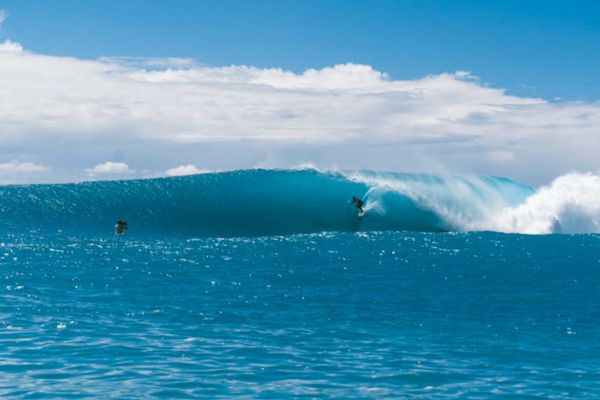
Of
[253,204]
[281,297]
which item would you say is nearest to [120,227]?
[253,204]

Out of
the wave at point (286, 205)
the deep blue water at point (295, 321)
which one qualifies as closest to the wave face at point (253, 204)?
the wave at point (286, 205)

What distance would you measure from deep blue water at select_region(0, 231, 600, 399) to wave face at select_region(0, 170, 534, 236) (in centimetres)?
692

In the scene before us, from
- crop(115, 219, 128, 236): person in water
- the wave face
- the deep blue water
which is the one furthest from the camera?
the wave face

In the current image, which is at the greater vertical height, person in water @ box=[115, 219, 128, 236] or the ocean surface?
person in water @ box=[115, 219, 128, 236]

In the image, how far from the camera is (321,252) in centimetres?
2558

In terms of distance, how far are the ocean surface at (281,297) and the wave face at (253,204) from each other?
0.14m

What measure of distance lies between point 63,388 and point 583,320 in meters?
11.9

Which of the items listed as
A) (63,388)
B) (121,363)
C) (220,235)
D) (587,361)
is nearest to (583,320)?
(587,361)

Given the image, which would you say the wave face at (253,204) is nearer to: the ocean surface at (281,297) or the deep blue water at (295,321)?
the ocean surface at (281,297)

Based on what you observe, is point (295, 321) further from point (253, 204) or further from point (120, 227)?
point (253, 204)

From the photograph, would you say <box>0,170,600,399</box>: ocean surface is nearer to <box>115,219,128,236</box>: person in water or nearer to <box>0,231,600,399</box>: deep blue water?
<box>0,231,600,399</box>: deep blue water

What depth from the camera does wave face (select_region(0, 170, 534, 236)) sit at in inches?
1335

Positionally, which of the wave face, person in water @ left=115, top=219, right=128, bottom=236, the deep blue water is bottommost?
the deep blue water

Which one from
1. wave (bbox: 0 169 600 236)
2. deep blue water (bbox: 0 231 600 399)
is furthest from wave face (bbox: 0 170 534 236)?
deep blue water (bbox: 0 231 600 399)
